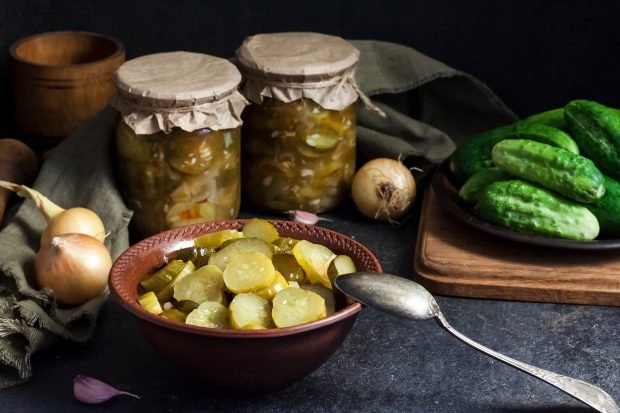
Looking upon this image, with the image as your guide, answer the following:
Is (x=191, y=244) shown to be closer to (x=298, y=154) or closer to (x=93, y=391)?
(x=93, y=391)

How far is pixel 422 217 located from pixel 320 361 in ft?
1.96

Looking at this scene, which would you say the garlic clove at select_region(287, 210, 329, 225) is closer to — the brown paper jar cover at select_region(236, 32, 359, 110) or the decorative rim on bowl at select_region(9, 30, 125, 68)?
the brown paper jar cover at select_region(236, 32, 359, 110)

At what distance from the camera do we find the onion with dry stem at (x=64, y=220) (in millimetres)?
1685

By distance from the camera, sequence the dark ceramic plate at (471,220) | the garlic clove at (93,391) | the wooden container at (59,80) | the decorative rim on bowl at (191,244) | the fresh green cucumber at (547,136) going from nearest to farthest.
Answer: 1. the decorative rim on bowl at (191,244)
2. the garlic clove at (93,391)
3. the dark ceramic plate at (471,220)
4. the fresh green cucumber at (547,136)
5. the wooden container at (59,80)

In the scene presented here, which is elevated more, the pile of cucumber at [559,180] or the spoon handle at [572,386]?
the pile of cucumber at [559,180]

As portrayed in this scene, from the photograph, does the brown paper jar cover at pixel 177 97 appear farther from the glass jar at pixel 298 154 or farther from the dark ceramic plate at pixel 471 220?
the dark ceramic plate at pixel 471 220

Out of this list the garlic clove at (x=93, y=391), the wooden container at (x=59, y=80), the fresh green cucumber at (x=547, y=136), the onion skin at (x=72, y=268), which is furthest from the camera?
the wooden container at (x=59, y=80)

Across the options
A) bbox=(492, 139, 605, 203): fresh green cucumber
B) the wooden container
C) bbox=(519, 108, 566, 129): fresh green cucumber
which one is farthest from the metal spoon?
the wooden container

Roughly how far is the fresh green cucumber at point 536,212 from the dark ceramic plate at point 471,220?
0.02 m

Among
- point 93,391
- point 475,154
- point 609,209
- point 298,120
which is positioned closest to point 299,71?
point 298,120

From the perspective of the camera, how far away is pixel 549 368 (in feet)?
4.94

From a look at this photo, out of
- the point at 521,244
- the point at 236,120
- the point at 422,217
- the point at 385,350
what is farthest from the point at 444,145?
the point at 385,350

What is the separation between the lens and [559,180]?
5.58 feet

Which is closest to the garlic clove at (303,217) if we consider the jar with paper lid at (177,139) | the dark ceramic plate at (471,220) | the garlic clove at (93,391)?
the jar with paper lid at (177,139)
